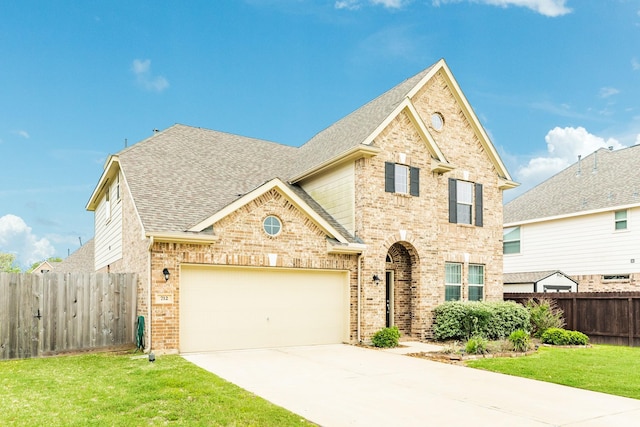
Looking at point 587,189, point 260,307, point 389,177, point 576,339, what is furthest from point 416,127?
point 587,189

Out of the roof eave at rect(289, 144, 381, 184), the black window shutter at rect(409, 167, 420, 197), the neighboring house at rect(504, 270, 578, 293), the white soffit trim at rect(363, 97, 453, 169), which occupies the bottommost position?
the neighboring house at rect(504, 270, 578, 293)

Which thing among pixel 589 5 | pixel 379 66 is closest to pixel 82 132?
pixel 379 66

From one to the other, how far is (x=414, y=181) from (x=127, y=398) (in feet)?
38.2

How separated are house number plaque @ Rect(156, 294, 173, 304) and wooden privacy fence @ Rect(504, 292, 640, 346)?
14.0 metres

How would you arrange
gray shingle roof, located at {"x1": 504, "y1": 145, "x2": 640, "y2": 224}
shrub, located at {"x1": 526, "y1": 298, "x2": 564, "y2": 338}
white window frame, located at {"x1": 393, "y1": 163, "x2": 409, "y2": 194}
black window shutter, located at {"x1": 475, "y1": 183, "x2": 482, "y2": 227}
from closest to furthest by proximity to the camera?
white window frame, located at {"x1": 393, "y1": 163, "x2": 409, "y2": 194} → shrub, located at {"x1": 526, "y1": 298, "x2": 564, "y2": 338} → black window shutter, located at {"x1": 475, "y1": 183, "x2": 482, "y2": 227} → gray shingle roof, located at {"x1": 504, "y1": 145, "x2": 640, "y2": 224}

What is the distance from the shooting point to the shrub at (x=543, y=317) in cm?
1705

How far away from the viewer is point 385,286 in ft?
53.6

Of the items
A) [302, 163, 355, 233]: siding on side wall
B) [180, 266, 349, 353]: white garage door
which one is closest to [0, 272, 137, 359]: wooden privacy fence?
[180, 266, 349, 353]: white garage door

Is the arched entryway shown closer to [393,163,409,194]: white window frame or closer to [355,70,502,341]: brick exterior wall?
[355,70,502,341]: brick exterior wall

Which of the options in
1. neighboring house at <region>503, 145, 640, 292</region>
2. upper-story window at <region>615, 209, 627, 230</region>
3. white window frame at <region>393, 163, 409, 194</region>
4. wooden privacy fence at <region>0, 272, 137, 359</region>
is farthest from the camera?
upper-story window at <region>615, 209, 627, 230</region>

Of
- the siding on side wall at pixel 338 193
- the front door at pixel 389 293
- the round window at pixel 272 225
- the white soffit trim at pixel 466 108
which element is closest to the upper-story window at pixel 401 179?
the siding on side wall at pixel 338 193

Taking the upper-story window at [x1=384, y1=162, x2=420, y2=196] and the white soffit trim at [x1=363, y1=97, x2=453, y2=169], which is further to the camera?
the upper-story window at [x1=384, y1=162, x2=420, y2=196]

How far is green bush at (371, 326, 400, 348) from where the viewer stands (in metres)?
14.2

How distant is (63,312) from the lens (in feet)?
38.8
